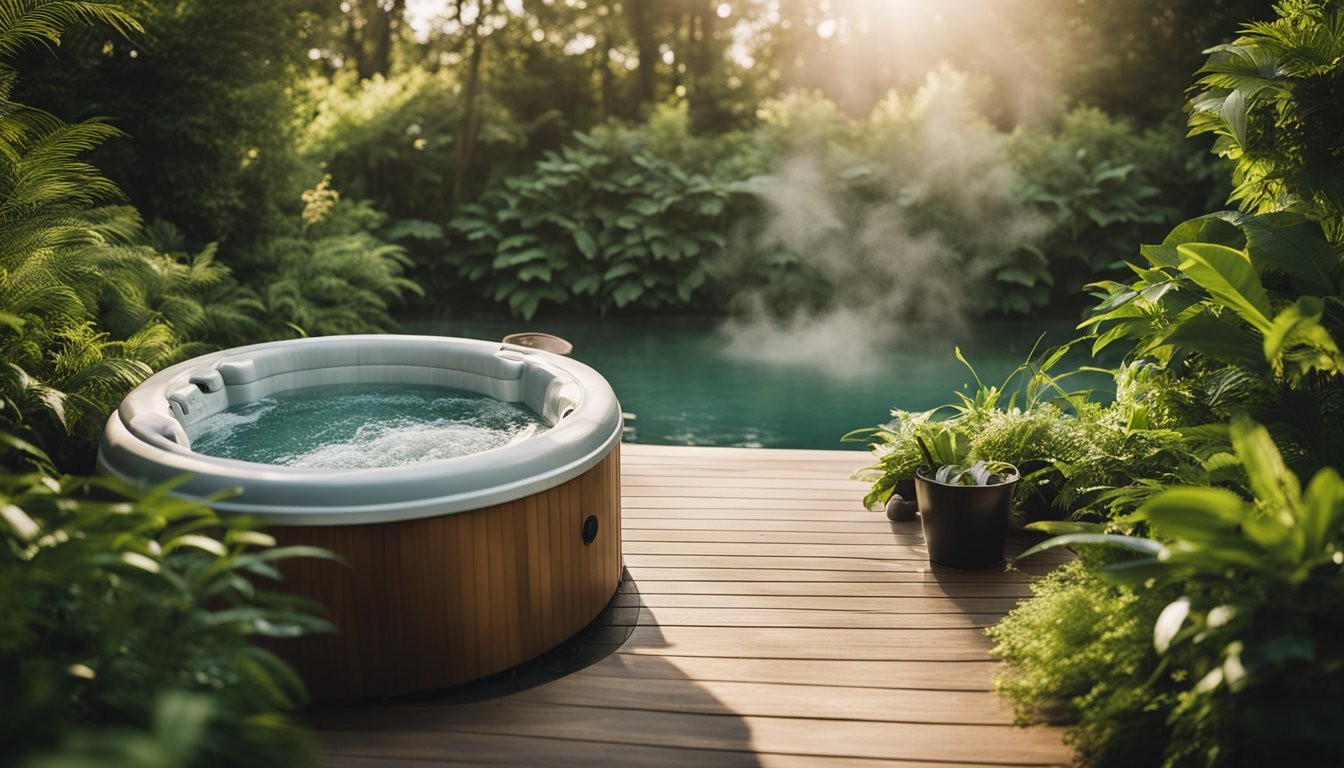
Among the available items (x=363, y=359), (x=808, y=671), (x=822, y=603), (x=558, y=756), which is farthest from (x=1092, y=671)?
(x=363, y=359)

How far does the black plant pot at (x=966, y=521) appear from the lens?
2.81 metres

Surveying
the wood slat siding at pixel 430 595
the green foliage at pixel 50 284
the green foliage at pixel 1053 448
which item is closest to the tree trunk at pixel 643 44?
the green foliage at pixel 50 284

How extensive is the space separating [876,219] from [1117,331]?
21.9 ft

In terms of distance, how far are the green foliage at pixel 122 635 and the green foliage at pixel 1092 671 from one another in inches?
58.2

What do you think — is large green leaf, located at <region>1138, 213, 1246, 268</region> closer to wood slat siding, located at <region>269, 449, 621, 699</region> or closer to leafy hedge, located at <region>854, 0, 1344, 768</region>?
leafy hedge, located at <region>854, 0, 1344, 768</region>

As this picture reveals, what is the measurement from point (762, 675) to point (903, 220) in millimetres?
7614

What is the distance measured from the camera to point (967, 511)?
283 centimetres

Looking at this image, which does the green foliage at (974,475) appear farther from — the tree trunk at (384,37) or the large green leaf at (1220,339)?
the tree trunk at (384,37)

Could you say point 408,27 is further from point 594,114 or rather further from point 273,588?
point 273,588

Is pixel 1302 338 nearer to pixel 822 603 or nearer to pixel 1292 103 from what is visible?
pixel 1292 103

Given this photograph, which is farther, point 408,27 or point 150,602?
point 408,27

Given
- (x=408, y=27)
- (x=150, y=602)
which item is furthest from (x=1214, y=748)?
(x=408, y=27)

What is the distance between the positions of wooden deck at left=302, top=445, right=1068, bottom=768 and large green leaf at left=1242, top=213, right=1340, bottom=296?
113 cm

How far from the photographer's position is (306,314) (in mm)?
6254
